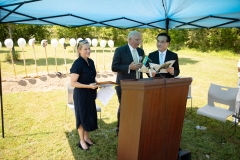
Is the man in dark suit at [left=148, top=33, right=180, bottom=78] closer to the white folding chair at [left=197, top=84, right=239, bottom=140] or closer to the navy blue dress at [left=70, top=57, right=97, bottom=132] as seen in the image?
the navy blue dress at [left=70, top=57, right=97, bottom=132]

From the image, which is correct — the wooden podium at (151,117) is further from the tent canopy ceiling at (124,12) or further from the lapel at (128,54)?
the tent canopy ceiling at (124,12)

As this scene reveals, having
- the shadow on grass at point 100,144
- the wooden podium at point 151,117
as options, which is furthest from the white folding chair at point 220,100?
the wooden podium at point 151,117

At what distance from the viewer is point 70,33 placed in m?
22.1

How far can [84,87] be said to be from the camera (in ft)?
9.17

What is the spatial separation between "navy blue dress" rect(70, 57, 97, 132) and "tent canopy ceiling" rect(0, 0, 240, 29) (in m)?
1.15

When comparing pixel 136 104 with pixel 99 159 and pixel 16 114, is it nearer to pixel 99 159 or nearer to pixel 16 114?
pixel 99 159

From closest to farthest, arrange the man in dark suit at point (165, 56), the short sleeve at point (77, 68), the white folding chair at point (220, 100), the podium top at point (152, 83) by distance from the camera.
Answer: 1. the podium top at point (152, 83)
2. the short sleeve at point (77, 68)
3. the man in dark suit at point (165, 56)
4. the white folding chair at point (220, 100)

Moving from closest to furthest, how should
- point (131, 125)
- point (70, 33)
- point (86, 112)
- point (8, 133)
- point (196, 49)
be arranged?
point (131, 125)
point (86, 112)
point (8, 133)
point (196, 49)
point (70, 33)

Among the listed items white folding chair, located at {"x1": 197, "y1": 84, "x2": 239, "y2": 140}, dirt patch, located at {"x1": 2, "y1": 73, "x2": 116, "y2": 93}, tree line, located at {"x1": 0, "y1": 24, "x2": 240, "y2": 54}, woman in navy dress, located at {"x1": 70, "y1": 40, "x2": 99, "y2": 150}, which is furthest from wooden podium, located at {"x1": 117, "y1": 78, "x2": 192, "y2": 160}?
tree line, located at {"x1": 0, "y1": 24, "x2": 240, "y2": 54}

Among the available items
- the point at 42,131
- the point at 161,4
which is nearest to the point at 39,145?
the point at 42,131

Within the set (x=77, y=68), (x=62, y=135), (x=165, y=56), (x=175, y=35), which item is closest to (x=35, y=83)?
(x=62, y=135)

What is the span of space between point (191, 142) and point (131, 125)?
2284 millimetres

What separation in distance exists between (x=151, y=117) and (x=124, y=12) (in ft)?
9.38

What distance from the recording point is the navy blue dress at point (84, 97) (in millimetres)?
2822
